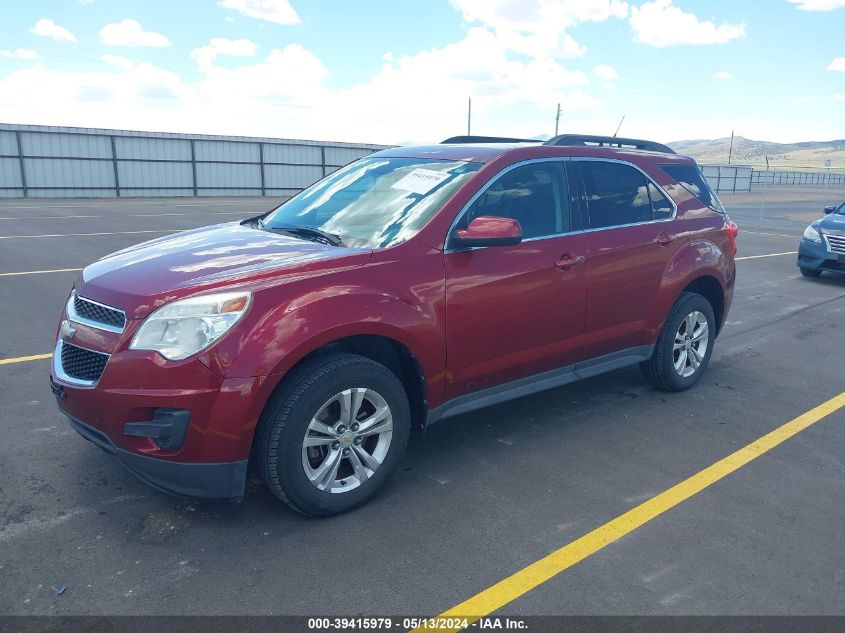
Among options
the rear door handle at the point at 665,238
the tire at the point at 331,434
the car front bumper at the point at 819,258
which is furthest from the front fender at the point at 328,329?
the car front bumper at the point at 819,258

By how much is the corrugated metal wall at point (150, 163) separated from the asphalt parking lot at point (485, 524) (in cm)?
2856

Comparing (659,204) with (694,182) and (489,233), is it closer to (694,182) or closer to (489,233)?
(694,182)

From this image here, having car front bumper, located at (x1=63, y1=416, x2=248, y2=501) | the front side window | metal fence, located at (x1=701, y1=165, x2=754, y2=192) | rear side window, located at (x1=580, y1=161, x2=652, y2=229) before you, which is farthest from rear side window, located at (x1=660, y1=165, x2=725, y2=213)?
metal fence, located at (x1=701, y1=165, x2=754, y2=192)

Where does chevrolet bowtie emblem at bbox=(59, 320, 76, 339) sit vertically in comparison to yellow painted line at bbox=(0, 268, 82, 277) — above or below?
above

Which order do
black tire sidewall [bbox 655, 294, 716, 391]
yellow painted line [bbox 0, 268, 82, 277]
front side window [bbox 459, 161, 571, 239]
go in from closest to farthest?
front side window [bbox 459, 161, 571, 239]
black tire sidewall [bbox 655, 294, 716, 391]
yellow painted line [bbox 0, 268, 82, 277]

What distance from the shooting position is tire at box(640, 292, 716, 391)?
508 cm

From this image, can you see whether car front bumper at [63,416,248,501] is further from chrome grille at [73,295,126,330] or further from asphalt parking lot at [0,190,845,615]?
chrome grille at [73,295,126,330]

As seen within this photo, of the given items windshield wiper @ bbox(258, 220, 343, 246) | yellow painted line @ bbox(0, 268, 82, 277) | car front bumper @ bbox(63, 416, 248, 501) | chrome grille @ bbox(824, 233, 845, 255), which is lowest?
yellow painted line @ bbox(0, 268, 82, 277)

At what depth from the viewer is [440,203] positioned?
3773mm

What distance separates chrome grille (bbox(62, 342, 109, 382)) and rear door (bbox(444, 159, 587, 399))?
1.69 m

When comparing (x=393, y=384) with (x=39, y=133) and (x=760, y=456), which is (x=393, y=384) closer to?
(x=760, y=456)

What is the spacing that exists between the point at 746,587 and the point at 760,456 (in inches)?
59.3

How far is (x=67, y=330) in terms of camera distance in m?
3.35

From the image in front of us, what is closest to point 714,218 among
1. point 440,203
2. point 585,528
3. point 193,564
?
point 440,203
